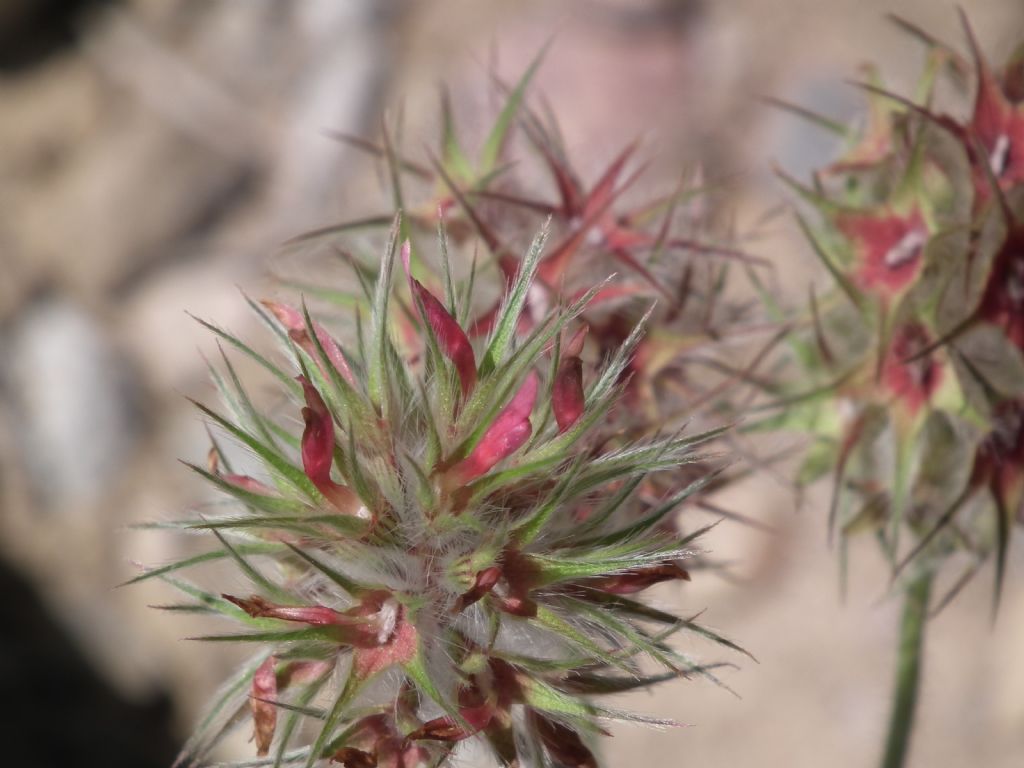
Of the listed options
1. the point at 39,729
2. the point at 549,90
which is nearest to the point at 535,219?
the point at 549,90

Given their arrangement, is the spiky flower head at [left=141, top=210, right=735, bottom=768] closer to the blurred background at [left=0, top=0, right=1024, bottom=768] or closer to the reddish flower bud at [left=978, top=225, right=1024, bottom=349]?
the reddish flower bud at [left=978, top=225, right=1024, bottom=349]

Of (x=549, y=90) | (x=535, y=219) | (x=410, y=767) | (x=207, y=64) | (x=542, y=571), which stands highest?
(x=207, y=64)

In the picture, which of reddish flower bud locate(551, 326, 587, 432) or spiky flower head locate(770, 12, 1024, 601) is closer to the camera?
reddish flower bud locate(551, 326, 587, 432)

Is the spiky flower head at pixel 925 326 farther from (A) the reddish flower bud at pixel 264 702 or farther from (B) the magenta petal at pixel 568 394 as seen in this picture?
(A) the reddish flower bud at pixel 264 702

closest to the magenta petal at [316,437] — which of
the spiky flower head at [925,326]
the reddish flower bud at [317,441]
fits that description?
the reddish flower bud at [317,441]

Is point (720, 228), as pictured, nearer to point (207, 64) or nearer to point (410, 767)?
point (410, 767)

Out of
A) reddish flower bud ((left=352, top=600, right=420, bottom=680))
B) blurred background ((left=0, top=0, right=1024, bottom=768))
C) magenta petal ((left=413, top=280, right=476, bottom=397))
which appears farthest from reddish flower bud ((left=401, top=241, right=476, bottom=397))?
blurred background ((left=0, top=0, right=1024, bottom=768))
